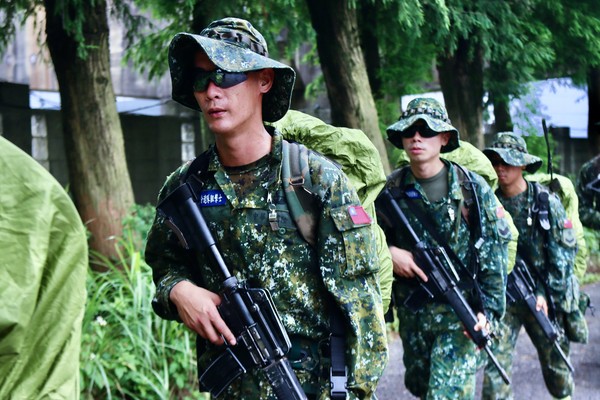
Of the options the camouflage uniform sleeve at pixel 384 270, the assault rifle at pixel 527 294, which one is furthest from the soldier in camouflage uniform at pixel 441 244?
the assault rifle at pixel 527 294

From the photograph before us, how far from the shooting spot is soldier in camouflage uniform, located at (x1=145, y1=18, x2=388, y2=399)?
297cm

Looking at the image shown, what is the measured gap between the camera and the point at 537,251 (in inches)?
256

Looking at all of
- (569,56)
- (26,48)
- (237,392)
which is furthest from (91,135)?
(26,48)

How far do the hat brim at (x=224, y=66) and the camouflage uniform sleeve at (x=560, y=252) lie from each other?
358 cm

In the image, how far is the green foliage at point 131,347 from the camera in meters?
5.37

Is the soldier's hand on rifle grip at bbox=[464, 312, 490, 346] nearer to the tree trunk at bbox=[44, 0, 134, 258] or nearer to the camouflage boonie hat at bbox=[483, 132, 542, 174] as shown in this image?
the camouflage boonie hat at bbox=[483, 132, 542, 174]

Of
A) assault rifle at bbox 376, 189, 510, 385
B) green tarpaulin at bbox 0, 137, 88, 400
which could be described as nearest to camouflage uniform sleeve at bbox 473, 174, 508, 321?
assault rifle at bbox 376, 189, 510, 385

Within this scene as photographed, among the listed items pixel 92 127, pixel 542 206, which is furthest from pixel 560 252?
pixel 92 127

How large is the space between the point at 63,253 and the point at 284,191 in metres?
1.40

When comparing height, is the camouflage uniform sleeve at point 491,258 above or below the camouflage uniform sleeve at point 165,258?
below

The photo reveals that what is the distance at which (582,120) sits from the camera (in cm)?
2553

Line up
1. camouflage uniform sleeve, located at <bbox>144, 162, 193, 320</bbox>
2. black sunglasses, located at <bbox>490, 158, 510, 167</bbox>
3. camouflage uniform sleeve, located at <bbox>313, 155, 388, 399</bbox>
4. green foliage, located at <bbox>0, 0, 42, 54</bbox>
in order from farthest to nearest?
1. green foliage, located at <bbox>0, 0, 42, 54</bbox>
2. black sunglasses, located at <bbox>490, 158, 510, 167</bbox>
3. camouflage uniform sleeve, located at <bbox>144, 162, 193, 320</bbox>
4. camouflage uniform sleeve, located at <bbox>313, 155, 388, 399</bbox>

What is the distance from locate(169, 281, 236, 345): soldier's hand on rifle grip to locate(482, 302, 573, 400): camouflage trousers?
136 inches

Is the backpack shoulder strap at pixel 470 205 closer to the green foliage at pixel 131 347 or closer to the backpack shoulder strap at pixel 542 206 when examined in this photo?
the backpack shoulder strap at pixel 542 206
